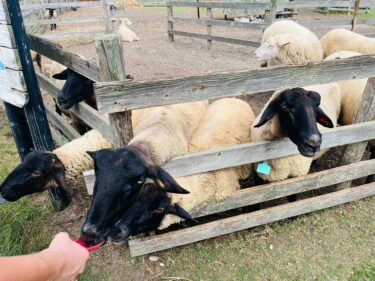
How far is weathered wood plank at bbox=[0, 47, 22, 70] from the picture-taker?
2.90 meters

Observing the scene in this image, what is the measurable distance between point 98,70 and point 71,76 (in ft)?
5.80

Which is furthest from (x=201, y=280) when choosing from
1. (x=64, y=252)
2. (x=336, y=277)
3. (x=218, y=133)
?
(x=64, y=252)

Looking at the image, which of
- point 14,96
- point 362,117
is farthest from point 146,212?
point 362,117

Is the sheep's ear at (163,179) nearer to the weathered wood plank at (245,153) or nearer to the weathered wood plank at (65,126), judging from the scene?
the weathered wood plank at (245,153)

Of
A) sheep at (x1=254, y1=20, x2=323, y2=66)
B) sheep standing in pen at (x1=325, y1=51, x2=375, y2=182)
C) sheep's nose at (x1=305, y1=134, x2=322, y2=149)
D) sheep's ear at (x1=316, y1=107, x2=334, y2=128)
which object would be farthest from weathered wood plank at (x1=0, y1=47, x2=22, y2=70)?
sheep at (x1=254, y1=20, x2=323, y2=66)

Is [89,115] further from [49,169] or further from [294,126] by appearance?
[294,126]

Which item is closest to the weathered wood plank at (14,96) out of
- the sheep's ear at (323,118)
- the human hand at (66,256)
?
the human hand at (66,256)

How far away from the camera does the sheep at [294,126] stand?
8.90ft

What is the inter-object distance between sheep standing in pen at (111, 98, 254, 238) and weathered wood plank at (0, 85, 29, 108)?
5.12 feet

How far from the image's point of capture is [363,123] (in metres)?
3.34

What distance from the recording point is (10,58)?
2938 mm

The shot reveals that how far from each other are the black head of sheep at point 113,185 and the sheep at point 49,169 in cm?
117

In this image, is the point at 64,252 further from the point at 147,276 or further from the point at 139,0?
the point at 139,0

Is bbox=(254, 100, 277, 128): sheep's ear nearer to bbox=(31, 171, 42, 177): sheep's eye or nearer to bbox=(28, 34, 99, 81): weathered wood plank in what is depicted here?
bbox=(28, 34, 99, 81): weathered wood plank
